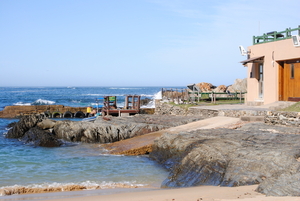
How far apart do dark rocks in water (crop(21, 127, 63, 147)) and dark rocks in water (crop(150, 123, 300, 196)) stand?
753 centimetres

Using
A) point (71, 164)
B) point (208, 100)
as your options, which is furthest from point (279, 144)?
point (208, 100)

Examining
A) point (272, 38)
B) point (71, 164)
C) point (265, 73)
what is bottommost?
point (71, 164)

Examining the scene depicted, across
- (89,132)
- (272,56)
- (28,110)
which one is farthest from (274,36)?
(28,110)

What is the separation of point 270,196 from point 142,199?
260 cm

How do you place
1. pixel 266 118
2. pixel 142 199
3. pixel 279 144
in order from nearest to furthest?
pixel 142 199
pixel 279 144
pixel 266 118

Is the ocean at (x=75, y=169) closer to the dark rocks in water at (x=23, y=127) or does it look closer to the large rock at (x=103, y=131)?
the large rock at (x=103, y=131)

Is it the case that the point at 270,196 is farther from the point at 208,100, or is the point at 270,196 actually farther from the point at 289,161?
the point at 208,100

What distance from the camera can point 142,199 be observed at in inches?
285

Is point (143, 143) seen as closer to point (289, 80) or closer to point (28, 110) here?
point (289, 80)

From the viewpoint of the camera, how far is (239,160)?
916 centimetres

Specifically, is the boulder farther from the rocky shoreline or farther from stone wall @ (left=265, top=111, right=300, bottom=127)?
stone wall @ (left=265, top=111, right=300, bottom=127)

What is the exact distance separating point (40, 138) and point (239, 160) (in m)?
13.3

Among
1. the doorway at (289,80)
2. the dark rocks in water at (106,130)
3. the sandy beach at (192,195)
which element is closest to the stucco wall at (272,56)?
the doorway at (289,80)

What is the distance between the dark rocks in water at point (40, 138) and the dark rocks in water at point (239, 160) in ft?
24.7
